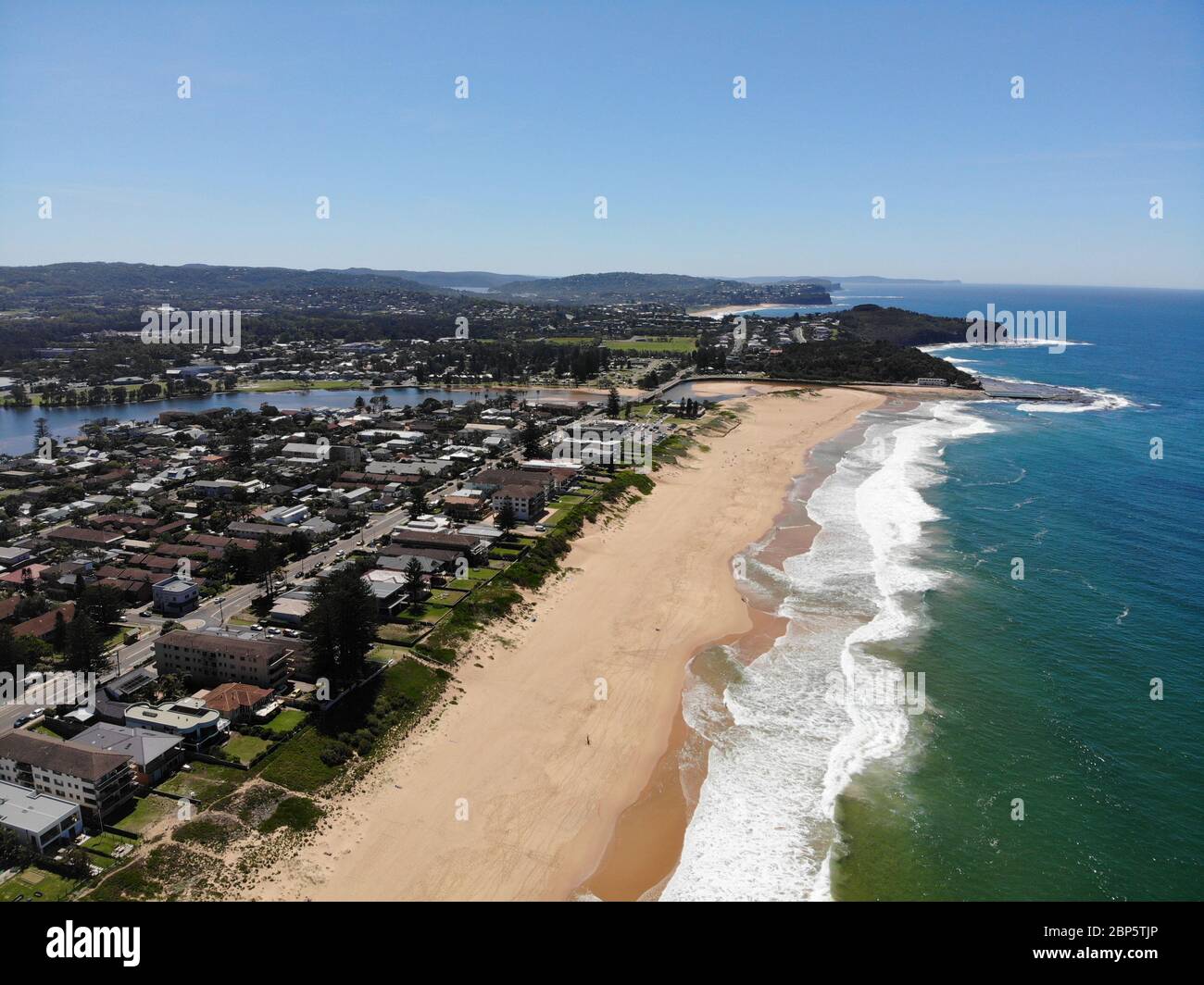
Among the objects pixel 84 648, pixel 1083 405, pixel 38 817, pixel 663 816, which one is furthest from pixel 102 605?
pixel 1083 405

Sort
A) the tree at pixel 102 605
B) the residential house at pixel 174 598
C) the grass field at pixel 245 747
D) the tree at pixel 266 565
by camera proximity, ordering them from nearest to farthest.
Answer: the grass field at pixel 245 747 → the tree at pixel 102 605 → the residential house at pixel 174 598 → the tree at pixel 266 565

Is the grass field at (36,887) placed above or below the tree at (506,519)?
below

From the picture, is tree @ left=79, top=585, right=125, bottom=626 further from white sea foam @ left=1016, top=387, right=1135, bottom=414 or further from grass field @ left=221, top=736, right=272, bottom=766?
white sea foam @ left=1016, top=387, right=1135, bottom=414

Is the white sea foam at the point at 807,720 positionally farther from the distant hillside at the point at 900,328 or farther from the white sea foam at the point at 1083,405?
the distant hillside at the point at 900,328

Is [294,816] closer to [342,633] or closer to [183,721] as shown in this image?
[183,721]

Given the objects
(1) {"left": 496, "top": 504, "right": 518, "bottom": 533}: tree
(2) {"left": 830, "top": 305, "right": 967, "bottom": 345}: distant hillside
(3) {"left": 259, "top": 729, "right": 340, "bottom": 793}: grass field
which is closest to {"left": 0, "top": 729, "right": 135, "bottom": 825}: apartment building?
(3) {"left": 259, "top": 729, "right": 340, "bottom": 793}: grass field

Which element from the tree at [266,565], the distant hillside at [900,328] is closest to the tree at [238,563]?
the tree at [266,565]
